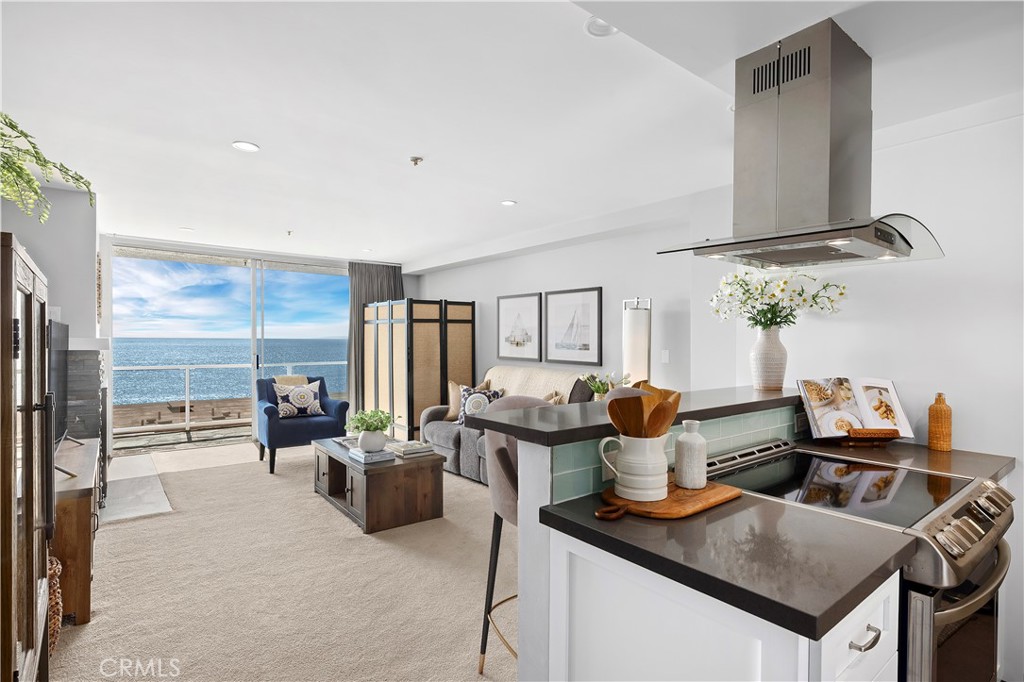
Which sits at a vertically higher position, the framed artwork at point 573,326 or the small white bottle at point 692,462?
the framed artwork at point 573,326

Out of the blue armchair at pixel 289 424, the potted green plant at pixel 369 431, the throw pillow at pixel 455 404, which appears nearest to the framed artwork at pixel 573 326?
the throw pillow at pixel 455 404

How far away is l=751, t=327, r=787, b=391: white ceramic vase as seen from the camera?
2467 millimetres

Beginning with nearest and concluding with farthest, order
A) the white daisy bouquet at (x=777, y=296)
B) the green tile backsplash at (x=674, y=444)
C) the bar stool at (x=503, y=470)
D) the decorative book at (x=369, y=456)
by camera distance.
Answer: the green tile backsplash at (x=674, y=444) < the bar stool at (x=503, y=470) < the white daisy bouquet at (x=777, y=296) < the decorative book at (x=369, y=456)

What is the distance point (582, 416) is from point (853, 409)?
1.40 metres

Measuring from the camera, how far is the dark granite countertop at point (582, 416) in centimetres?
138

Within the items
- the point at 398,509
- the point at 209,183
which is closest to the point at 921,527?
the point at 398,509

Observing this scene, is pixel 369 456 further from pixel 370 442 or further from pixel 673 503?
pixel 673 503

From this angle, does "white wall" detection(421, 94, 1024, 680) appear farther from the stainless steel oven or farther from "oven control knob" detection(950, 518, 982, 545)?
"oven control knob" detection(950, 518, 982, 545)

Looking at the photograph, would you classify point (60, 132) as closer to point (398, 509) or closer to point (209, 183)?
point (209, 183)

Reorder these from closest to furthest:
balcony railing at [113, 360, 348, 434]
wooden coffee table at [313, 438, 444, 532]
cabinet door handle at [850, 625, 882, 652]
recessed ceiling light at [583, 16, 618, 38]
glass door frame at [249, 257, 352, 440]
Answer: cabinet door handle at [850, 625, 882, 652], recessed ceiling light at [583, 16, 618, 38], wooden coffee table at [313, 438, 444, 532], glass door frame at [249, 257, 352, 440], balcony railing at [113, 360, 348, 434]

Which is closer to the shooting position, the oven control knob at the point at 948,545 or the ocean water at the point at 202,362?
the oven control knob at the point at 948,545

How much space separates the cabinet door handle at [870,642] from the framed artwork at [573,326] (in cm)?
405

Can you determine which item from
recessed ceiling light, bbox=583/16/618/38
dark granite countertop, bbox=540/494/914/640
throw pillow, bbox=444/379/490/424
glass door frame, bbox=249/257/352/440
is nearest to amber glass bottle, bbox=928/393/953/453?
dark granite countertop, bbox=540/494/914/640

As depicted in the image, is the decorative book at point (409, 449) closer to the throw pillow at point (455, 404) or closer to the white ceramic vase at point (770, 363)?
the throw pillow at point (455, 404)
